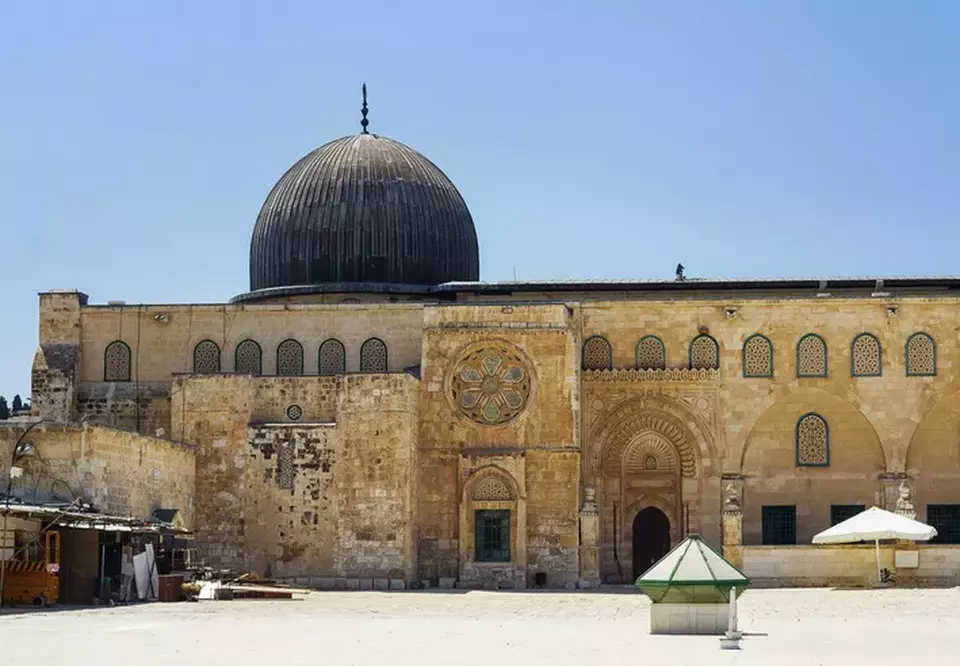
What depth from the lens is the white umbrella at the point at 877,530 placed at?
36219mm

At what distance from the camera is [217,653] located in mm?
19969

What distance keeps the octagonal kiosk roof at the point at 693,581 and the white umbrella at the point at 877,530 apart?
48.3 ft

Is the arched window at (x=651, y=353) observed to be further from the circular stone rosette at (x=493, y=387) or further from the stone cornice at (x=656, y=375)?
the circular stone rosette at (x=493, y=387)

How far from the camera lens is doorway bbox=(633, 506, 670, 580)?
43.0 metres

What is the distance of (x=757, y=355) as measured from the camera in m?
42.2

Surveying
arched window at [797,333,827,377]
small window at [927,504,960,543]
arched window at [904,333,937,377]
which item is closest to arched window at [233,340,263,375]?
arched window at [797,333,827,377]

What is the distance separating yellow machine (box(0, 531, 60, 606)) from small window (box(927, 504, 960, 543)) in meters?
21.4

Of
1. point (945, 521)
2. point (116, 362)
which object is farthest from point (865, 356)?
point (116, 362)

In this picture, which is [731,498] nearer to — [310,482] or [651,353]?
[651,353]

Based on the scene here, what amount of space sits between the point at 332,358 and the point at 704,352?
8780mm

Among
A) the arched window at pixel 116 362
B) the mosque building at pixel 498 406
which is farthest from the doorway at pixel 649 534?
the arched window at pixel 116 362

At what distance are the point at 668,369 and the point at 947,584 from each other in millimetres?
8912

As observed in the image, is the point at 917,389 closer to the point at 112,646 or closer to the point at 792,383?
the point at 792,383

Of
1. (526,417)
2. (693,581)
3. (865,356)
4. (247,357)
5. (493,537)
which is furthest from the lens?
(247,357)
